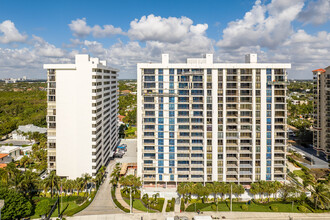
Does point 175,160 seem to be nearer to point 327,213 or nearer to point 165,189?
point 165,189

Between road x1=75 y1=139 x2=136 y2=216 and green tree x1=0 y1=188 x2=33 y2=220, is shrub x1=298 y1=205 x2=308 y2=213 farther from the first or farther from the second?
green tree x1=0 y1=188 x2=33 y2=220

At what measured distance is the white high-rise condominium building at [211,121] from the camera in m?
62.7

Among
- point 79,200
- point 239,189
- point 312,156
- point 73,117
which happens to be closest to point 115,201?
point 79,200

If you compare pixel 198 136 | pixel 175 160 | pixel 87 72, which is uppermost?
pixel 87 72

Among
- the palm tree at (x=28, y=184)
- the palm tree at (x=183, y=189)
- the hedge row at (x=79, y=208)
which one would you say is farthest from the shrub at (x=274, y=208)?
the palm tree at (x=28, y=184)

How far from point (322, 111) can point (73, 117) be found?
96794mm

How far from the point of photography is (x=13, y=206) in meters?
47.8

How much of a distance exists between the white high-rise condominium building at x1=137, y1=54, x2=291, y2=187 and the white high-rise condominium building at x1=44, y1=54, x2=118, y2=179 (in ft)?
49.6

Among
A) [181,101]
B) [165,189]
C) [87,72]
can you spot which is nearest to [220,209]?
[165,189]

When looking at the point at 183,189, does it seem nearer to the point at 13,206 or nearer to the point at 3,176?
the point at 13,206

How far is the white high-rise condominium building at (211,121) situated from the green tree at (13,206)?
29059mm

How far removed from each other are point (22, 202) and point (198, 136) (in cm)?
4697

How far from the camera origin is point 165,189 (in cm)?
6319

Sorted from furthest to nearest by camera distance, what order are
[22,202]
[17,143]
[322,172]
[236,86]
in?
[17,143] → [322,172] → [236,86] → [22,202]
